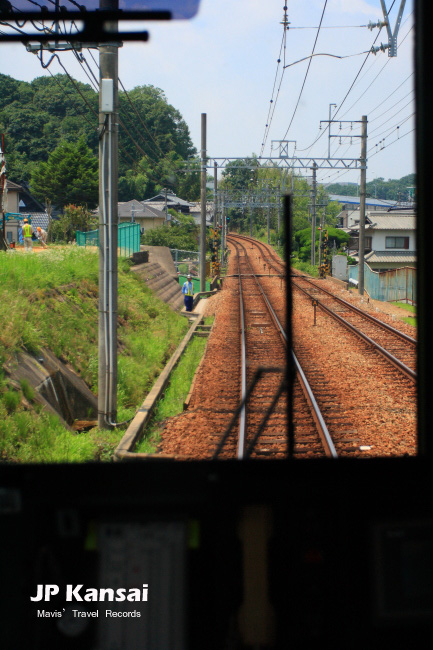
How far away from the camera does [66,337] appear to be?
10.3 metres

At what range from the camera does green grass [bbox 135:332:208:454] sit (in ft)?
25.7

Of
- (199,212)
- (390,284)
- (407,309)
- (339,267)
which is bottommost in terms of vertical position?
(407,309)

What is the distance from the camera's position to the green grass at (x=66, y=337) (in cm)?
690

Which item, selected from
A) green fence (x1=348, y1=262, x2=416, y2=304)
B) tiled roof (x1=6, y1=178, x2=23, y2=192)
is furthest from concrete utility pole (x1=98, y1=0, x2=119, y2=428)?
green fence (x1=348, y1=262, x2=416, y2=304)

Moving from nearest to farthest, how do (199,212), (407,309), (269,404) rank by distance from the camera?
(269,404), (407,309), (199,212)

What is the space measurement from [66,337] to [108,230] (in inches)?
114

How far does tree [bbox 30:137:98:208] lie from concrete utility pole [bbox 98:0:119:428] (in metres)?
1.98

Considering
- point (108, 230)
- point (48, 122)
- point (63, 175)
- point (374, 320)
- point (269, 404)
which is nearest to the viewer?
point (48, 122)

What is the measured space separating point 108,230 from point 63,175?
142 inches

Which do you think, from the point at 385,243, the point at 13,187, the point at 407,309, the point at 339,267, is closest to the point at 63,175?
the point at 13,187

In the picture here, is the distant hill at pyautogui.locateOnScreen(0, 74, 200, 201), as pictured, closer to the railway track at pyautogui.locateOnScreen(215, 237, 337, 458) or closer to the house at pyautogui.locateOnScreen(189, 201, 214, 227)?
the railway track at pyautogui.locateOnScreen(215, 237, 337, 458)

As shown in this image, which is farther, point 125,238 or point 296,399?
point 125,238

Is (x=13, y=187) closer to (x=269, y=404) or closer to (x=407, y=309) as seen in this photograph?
(x=269, y=404)

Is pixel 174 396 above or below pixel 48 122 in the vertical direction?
below
